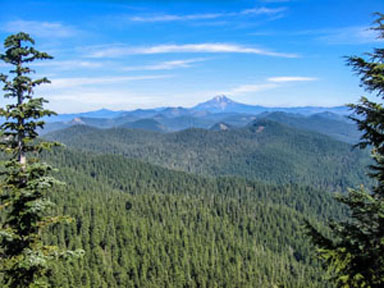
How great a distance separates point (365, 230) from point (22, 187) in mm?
16823

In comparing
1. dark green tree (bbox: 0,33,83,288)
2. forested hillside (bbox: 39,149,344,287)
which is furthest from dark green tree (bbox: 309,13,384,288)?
forested hillside (bbox: 39,149,344,287)

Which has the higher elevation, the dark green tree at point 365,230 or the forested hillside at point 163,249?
the dark green tree at point 365,230

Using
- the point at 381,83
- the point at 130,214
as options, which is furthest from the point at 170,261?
the point at 381,83

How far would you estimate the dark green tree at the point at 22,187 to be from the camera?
15523mm

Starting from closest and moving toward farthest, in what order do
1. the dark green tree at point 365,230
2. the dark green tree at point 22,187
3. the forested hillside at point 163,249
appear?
the dark green tree at point 365,230
the dark green tree at point 22,187
the forested hillside at point 163,249

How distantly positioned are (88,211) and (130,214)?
74.8 feet

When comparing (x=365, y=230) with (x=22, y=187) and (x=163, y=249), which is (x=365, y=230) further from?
(x=163, y=249)

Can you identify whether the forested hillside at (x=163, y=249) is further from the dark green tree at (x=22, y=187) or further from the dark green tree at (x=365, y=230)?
the dark green tree at (x=365, y=230)

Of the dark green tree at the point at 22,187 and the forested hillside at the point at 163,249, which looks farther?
the forested hillside at the point at 163,249

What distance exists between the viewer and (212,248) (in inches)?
5876

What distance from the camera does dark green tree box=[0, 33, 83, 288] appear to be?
50.9ft

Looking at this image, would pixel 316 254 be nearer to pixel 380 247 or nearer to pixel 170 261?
pixel 380 247

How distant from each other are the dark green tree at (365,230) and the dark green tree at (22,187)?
1308 cm

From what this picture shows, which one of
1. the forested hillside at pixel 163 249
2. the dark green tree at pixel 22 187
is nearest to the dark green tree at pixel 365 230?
the dark green tree at pixel 22 187
